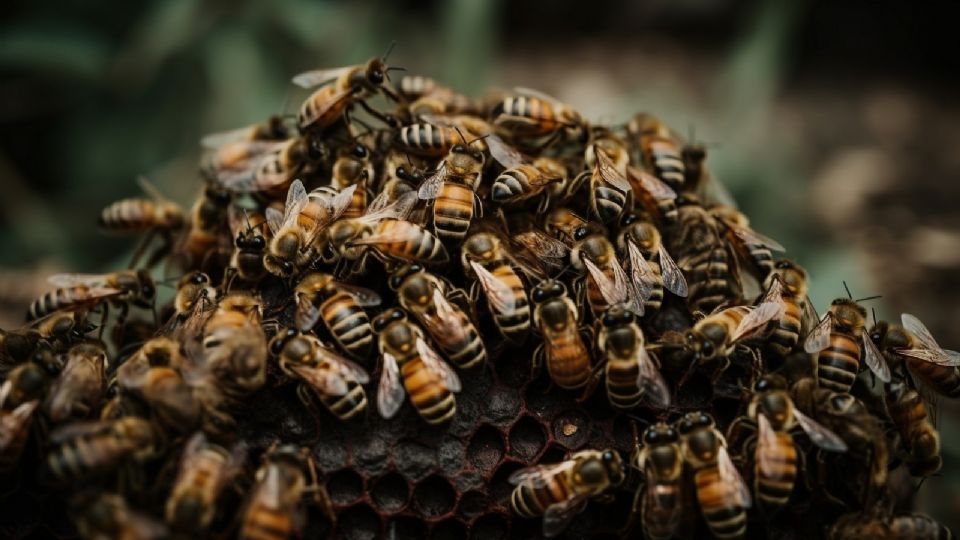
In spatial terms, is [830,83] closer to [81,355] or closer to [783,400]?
[783,400]

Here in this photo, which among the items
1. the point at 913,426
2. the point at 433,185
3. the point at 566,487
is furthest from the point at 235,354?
the point at 913,426

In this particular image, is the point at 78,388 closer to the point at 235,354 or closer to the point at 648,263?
the point at 235,354

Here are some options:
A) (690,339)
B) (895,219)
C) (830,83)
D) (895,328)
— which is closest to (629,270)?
(690,339)

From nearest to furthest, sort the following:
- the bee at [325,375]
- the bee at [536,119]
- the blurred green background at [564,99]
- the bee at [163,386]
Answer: the bee at [163,386] → the bee at [325,375] → the bee at [536,119] → the blurred green background at [564,99]

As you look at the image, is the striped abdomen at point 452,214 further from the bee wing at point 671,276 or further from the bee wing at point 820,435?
the bee wing at point 820,435

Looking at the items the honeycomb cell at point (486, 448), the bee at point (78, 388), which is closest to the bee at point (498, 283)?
the honeycomb cell at point (486, 448)

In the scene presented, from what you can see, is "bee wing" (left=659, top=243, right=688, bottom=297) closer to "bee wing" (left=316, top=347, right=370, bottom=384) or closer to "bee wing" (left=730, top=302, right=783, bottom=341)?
"bee wing" (left=730, top=302, right=783, bottom=341)
